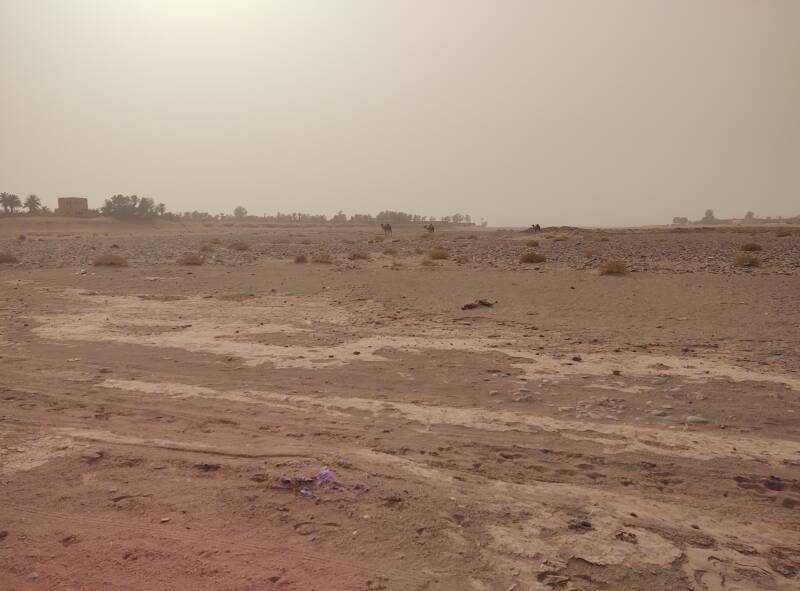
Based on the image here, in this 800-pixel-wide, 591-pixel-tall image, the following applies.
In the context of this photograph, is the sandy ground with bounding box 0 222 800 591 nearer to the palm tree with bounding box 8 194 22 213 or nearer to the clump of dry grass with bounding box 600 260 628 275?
the clump of dry grass with bounding box 600 260 628 275

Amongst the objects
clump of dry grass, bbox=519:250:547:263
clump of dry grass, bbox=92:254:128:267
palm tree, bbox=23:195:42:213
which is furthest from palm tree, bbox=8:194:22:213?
clump of dry grass, bbox=519:250:547:263

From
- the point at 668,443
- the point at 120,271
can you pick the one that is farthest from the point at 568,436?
the point at 120,271

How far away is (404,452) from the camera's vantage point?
556cm

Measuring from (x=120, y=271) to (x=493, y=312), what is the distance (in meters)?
15.9

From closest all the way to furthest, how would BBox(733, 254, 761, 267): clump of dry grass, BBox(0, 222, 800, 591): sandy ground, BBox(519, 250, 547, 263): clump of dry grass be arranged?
1. BBox(0, 222, 800, 591): sandy ground
2. BBox(733, 254, 761, 267): clump of dry grass
3. BBox(519, 250, 547, 263): clump of dry grass

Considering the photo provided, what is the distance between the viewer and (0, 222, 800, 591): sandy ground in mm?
3850

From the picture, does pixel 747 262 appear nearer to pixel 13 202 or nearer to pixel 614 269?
pixel 614 269

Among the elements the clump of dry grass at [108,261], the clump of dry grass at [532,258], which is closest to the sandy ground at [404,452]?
the clump of dry grass at [532,258]

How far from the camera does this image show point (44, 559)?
12.7ft

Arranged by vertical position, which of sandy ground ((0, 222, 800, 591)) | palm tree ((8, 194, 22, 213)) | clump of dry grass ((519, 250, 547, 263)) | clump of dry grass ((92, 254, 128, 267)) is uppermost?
palm tree ((8, 194, 22, 213))

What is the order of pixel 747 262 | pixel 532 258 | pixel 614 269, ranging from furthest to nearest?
pixel 532 258
pixel 747 262
pixel 614 269

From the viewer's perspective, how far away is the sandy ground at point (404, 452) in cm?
385

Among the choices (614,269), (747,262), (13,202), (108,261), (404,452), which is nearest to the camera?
(404,452)

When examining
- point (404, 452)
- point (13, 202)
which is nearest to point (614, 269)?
point (404, 452)
